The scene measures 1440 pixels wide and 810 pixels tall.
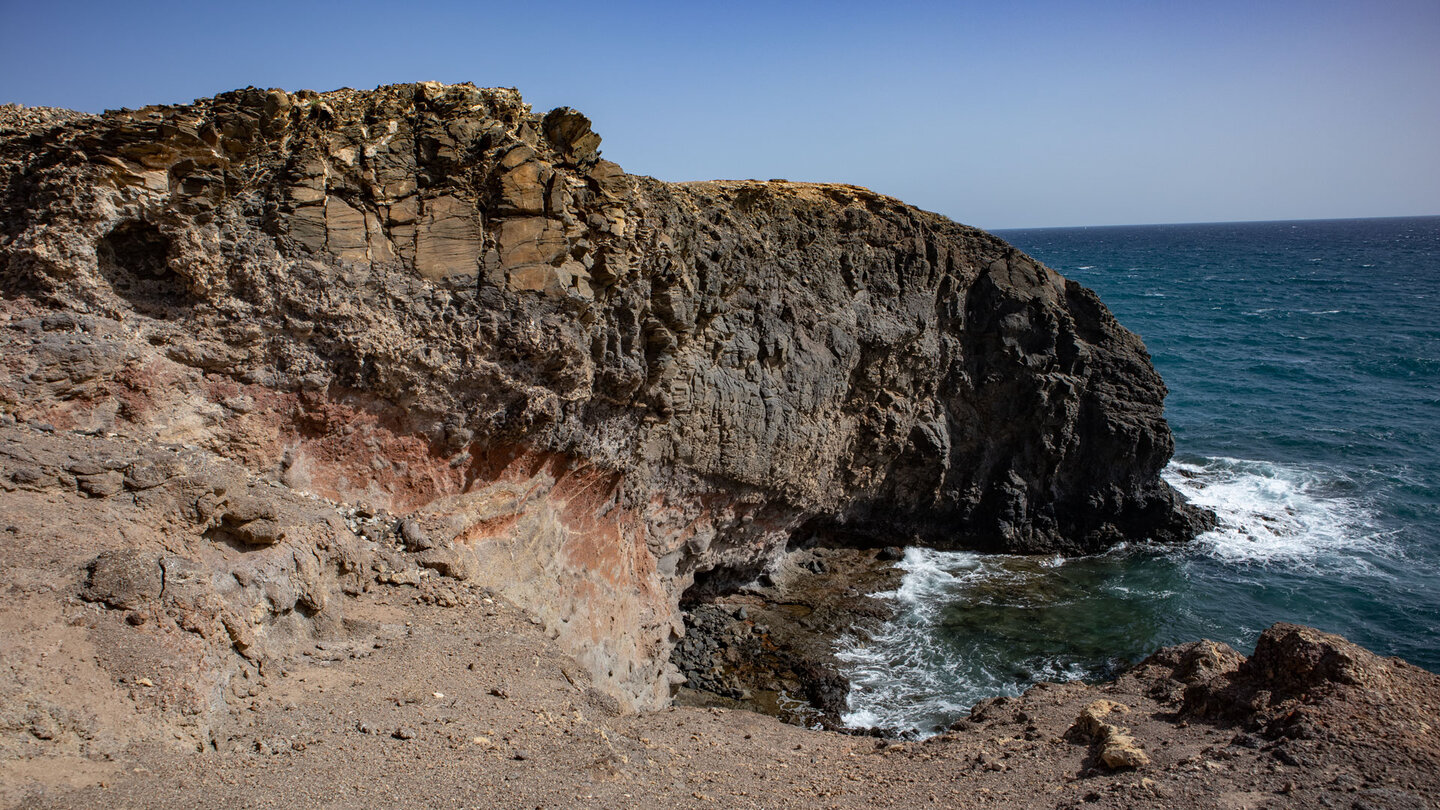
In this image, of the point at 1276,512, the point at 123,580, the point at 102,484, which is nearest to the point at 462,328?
the point at 102,484

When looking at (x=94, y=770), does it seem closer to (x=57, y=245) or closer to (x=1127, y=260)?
(x=57, y=245)

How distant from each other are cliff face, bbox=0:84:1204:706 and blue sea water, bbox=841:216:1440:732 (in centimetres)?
530

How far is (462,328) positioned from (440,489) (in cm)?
265

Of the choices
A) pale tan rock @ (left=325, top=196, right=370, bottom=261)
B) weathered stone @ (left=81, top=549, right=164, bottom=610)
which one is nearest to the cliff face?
pale tan rock @ (left=325, top=196, right=370, bottom=261)

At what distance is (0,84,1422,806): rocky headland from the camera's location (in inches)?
316

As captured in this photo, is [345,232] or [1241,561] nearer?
[345,232]

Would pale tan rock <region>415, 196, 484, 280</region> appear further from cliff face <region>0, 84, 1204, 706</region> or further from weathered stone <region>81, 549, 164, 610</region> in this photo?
weathered stone <region>81, 549, 164, 610</region>

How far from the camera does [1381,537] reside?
26484 mm

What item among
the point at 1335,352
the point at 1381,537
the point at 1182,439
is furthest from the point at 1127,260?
the point at 1381,537

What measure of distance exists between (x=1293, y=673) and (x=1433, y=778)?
1780 mm

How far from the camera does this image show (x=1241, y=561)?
25.5m

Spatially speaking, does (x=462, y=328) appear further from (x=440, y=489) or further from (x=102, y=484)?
(x=102, y=484)

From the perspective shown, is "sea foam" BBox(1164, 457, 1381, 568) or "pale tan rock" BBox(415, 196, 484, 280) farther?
"sea foam" BBox(1164, 457, 1381, 568)

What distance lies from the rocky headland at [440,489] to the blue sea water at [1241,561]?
2987mm
